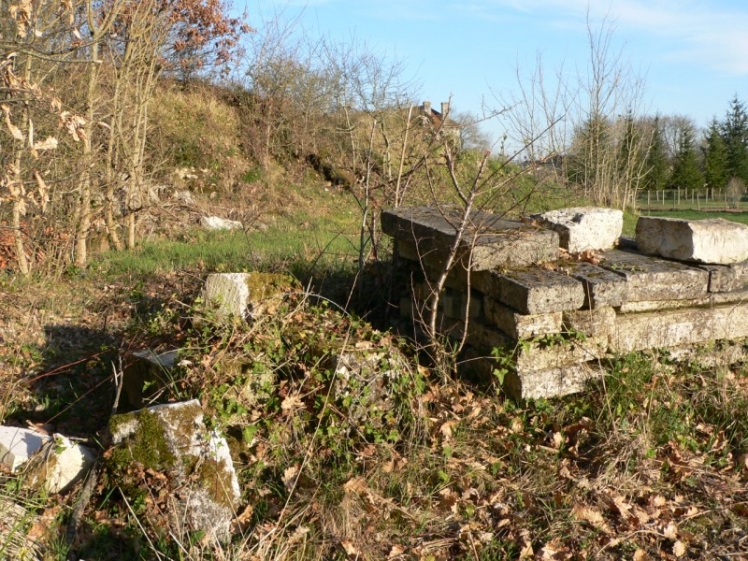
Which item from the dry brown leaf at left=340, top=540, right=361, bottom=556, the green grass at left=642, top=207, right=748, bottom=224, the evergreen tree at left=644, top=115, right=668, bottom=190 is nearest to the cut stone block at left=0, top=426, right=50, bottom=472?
the dry brown leaf at left=340, top=540, right=361, bottom=556

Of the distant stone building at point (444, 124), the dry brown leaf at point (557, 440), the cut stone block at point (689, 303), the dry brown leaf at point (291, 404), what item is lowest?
the dry brown leaf at point (557, 440)

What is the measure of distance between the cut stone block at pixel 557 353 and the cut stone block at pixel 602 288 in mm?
261

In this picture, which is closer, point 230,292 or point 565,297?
point 565,297

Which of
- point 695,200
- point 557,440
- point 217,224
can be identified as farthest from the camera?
point 695,200

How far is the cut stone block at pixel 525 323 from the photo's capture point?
4496 millimetres

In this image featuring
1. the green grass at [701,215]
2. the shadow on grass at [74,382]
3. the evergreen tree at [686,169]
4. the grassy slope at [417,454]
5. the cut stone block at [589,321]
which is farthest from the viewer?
the evergreen tree at [686,169]

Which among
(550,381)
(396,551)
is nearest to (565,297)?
(550,381)

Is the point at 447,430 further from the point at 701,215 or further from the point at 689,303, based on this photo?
the point at 701,215

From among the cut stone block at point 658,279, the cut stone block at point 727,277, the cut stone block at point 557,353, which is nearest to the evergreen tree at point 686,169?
the cut stone block at point 727,277

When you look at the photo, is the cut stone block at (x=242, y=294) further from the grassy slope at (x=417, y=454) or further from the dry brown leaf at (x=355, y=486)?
the dry brown leaf at (x=355, y=486)

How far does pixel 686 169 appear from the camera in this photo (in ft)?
123

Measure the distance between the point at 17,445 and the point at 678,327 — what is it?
170 inches

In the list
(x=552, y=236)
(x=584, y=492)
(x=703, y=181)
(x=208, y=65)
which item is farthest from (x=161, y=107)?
(x=703, y=181)

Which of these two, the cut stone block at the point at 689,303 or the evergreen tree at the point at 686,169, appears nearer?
the cut stone block at the point at 689,303
